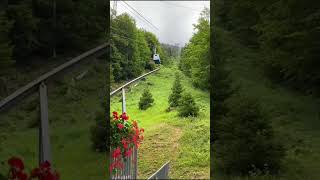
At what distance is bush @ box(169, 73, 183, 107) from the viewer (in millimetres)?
3623

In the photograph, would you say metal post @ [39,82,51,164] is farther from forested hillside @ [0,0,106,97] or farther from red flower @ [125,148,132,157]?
red flower @ [125,148,132,157]

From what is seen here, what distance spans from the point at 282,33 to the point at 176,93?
120 centimetres

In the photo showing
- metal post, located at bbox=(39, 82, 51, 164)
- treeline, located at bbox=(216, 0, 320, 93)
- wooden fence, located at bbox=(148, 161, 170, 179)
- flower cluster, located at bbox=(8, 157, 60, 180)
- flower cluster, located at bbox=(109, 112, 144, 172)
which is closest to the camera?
flower cluster, located at bbox=(8, 157, 60, 180)

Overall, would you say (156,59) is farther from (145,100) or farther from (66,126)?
(66,126)

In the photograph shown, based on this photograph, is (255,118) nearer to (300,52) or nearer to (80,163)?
(300,52)

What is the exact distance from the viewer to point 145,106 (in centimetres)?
366

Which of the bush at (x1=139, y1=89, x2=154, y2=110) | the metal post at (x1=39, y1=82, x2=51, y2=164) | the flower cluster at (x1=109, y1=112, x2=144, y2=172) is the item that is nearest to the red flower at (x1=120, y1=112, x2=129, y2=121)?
the flower cluster at (x1=109, y1=112, x2=144, y2=172)

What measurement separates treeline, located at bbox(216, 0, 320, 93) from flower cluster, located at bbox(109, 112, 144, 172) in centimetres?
120

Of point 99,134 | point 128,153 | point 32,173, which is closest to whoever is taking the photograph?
point 32,173

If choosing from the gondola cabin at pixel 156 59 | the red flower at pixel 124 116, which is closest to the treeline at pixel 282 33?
the gondola cabin at pixel 156 59

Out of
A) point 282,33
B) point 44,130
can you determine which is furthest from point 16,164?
Result: point 282,33

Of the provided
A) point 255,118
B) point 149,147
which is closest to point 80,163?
point 149,147

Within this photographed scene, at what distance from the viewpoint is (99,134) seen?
4.10 metres

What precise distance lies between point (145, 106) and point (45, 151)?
0.99m
